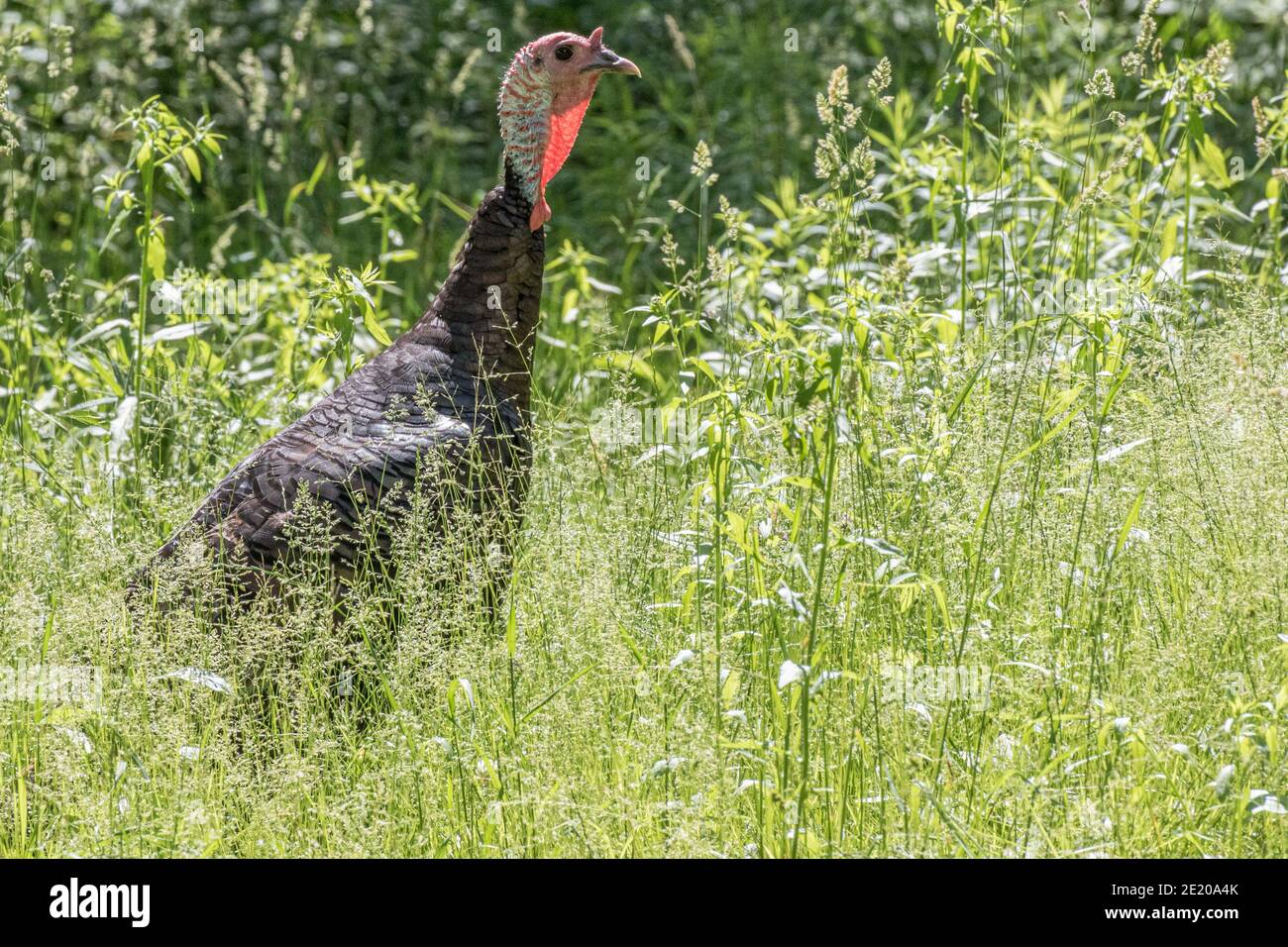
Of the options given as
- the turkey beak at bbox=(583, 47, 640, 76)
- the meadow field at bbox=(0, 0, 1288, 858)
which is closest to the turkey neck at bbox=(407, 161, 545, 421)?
the meadow field at bbox=(0, 0, 1288, 858)

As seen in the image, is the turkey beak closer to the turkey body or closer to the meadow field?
the turkey body

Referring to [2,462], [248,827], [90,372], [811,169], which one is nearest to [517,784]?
[248,827]

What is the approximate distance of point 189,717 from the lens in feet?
10.00

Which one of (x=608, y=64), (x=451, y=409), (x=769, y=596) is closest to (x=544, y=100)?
(x=608, y=64)

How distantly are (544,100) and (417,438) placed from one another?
111cm

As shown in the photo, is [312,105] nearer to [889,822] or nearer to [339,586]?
[339,586]

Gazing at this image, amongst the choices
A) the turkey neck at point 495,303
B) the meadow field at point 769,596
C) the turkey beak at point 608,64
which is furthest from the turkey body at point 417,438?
the turkey beak at point 608,64

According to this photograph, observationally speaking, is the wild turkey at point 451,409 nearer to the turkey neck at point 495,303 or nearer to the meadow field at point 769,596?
the turkey neck at point 495,303

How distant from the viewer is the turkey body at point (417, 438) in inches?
132

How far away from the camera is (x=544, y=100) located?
13.4ft

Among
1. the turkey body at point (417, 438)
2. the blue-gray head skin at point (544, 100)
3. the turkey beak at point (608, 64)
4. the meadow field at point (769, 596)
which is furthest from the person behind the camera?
the turkey beak at point (608, 64)

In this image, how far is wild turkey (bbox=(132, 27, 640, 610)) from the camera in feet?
11.0

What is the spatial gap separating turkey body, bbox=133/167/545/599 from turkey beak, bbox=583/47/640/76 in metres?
0.43

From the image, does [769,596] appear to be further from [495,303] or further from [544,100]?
[544,100]
